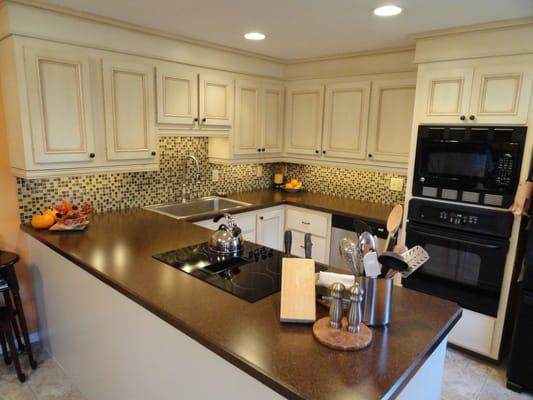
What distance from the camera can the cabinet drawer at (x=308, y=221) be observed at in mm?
3293

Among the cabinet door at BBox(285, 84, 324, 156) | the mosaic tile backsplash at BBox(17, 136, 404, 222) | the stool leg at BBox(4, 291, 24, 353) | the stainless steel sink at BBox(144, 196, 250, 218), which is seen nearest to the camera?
the stool leg at BBox(4, 291, 24, 353)

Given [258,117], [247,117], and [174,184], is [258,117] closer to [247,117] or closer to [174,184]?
[247,117]

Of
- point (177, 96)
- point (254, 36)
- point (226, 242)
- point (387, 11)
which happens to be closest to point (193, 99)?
point (177, 96)

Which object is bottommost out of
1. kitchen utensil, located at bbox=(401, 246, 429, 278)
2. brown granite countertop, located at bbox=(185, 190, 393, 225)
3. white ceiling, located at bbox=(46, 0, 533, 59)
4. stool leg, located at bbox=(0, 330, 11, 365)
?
stool leg, located at bbox=(0, 330, 11, 365)

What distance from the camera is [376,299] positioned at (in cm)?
128

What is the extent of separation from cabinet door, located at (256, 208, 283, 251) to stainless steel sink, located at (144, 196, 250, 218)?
220 mm

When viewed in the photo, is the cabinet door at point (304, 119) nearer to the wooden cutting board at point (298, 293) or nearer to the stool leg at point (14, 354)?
the wooden cutting board at point (298, 293)

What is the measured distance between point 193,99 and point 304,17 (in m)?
1.14

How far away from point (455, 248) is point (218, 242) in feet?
5.48

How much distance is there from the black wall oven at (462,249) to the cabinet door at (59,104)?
2.33m

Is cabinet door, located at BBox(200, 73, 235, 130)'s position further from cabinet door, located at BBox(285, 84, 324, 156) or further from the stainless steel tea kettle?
the stainless steel tea kettle

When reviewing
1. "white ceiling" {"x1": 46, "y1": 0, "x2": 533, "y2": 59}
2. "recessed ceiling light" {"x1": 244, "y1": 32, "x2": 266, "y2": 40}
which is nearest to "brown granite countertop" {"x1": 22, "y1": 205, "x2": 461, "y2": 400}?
"white ceiling" {"x1": 46, "y1": 0, "x2": 533, "y2": 59}

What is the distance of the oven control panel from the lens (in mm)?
2334

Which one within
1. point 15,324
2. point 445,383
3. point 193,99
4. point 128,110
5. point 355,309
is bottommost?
point 445,383
